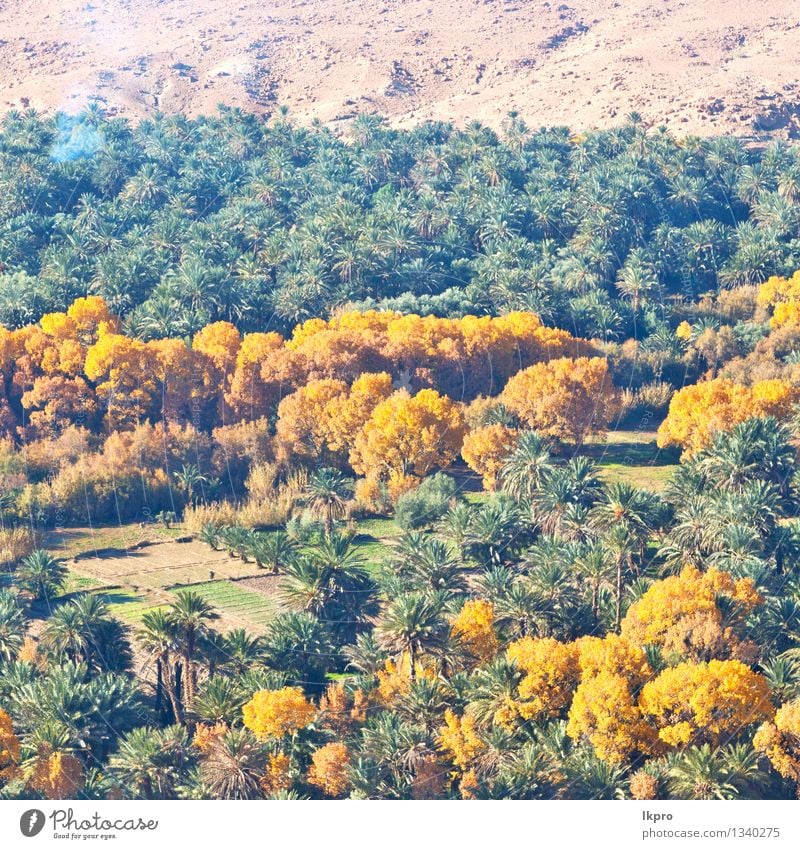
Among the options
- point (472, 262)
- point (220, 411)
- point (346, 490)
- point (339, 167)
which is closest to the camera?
point (346, 490)

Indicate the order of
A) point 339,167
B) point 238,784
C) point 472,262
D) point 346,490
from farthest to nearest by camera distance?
point 339,167, point 472,262, point 346,490, point 238,784

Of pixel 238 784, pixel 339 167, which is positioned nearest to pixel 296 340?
pixel 339 167

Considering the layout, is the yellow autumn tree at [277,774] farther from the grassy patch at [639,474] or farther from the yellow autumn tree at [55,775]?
the grassy patch at [639,474]

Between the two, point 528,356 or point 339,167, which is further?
point 339,167

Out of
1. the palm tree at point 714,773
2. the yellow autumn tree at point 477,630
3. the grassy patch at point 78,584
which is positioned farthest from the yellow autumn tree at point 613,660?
the grassy patch at point 78,584

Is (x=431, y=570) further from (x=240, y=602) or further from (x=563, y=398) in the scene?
(x=563, y=398)

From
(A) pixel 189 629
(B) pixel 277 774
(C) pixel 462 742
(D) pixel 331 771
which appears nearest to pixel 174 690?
(A) pixel 189 629

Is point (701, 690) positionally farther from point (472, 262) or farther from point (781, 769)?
point (472, 262)

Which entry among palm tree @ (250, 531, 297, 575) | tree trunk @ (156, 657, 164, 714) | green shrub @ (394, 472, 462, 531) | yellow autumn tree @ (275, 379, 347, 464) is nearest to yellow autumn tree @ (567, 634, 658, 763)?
tree trunk @ (156, 657, 164, 714)
